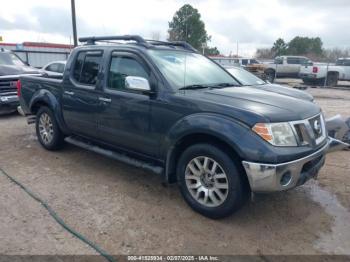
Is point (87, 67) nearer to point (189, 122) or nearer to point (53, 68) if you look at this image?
point (189, 122)

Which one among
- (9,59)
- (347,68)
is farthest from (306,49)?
(9,59)

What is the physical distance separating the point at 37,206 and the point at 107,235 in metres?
1.08

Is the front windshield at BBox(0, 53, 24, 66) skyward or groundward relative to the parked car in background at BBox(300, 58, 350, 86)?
skyward

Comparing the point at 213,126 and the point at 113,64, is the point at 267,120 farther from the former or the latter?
the point at 113,64

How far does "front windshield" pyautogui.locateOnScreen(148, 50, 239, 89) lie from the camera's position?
4.10 metres

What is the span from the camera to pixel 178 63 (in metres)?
4.42

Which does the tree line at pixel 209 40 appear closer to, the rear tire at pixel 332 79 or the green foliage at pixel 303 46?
the green foliage at pixel 303 46

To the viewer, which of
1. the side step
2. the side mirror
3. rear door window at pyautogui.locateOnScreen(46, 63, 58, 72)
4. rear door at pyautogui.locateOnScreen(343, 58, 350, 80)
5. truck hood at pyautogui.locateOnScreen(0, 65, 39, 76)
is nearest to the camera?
the side mirror

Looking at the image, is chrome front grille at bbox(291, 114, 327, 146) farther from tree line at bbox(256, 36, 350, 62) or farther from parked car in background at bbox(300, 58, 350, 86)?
tree line at bbox(256, 36, 350, 62)

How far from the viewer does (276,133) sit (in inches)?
129

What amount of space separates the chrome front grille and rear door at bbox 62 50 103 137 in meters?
2.55

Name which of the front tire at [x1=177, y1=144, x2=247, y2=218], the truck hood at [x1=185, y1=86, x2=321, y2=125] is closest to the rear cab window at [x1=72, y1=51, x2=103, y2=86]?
the truck hood at [x1=185, y1=86, x2=321, y2=125]

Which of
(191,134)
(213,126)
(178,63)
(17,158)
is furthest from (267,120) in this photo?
(17,158)

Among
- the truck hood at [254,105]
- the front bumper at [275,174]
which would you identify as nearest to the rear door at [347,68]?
the truck hood at [254,105]
